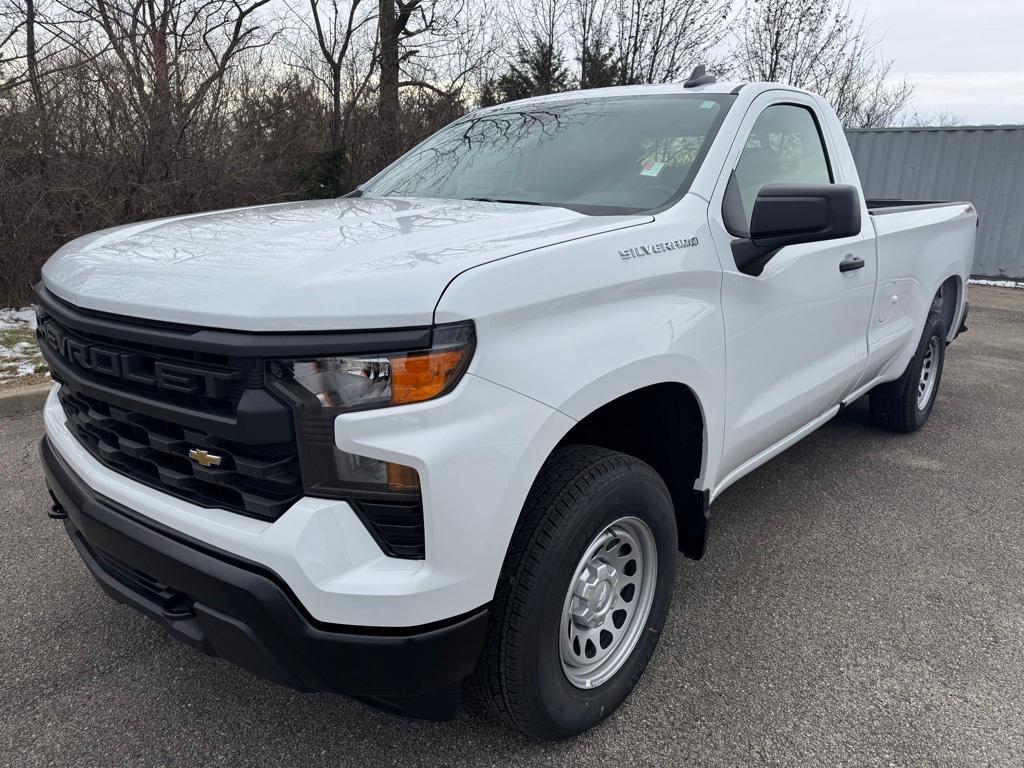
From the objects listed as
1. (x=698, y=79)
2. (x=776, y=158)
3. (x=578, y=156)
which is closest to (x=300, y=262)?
(x=578, y=156)

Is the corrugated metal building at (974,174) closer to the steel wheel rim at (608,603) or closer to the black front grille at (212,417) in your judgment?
the steel wheel rim at (608,603)

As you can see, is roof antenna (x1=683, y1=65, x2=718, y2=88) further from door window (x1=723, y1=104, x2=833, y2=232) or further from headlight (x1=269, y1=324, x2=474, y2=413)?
headlight (x1=269, y1=324, x2=474, y2=413)

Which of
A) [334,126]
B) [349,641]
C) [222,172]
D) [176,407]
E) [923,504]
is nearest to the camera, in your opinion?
[349,641]

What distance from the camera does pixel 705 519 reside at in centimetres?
248

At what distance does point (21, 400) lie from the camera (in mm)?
4836

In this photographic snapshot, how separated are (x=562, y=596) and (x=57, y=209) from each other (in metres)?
6.87

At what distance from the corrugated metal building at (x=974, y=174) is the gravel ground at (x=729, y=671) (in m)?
10.1

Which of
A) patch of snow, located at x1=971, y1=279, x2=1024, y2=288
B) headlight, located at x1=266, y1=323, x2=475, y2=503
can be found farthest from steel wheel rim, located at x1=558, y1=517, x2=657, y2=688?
patch of snow, located at x1=971, y1=279, x2=1024, y2=288

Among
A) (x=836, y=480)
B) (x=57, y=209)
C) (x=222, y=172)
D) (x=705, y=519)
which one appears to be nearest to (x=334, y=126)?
(x=222, y=172)

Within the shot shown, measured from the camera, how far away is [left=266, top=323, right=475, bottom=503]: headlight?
5.06 feet

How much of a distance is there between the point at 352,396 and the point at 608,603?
3.54 ft

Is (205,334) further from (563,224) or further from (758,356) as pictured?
(758,356)

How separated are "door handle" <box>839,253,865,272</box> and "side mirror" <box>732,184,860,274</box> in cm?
80

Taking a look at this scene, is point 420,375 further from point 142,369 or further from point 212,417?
point 142,369
